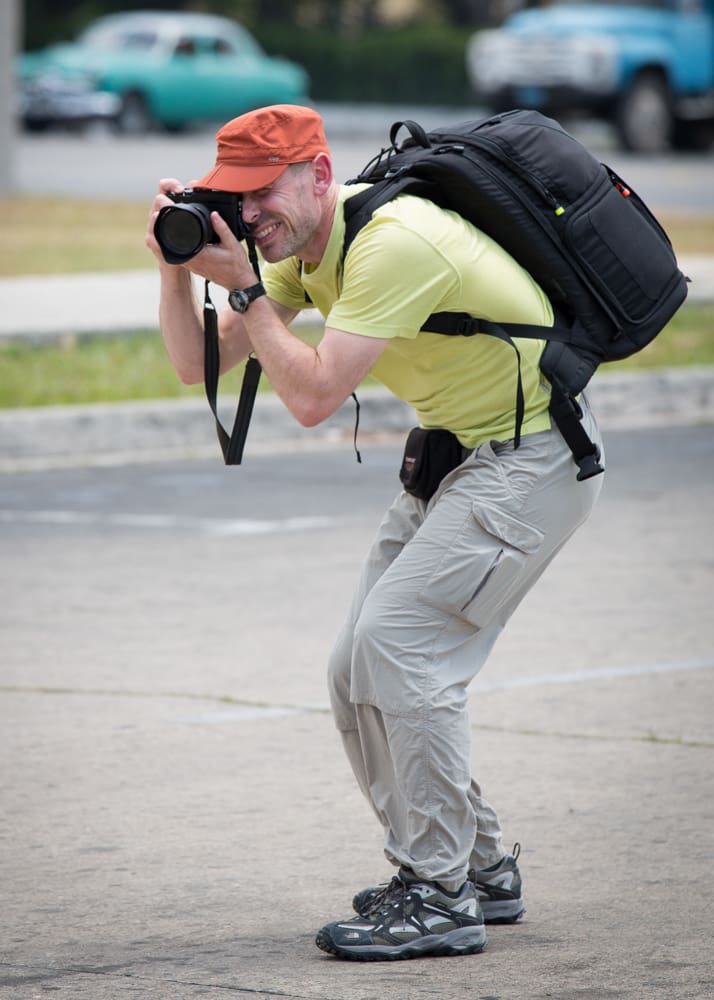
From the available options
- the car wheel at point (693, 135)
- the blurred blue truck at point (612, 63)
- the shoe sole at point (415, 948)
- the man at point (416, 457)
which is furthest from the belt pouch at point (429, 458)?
the car wheel at point (693, 135)

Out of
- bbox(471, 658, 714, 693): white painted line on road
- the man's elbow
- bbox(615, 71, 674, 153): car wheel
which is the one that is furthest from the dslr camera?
bbox(615, 71, 674, 153): car wheel

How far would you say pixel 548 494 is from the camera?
4.09 metres

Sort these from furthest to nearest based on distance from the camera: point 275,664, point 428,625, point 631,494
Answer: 1. point 631,494
2. point 275,664
3. point 428,625

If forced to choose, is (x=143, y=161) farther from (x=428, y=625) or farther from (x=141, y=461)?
(x=428, y=625)

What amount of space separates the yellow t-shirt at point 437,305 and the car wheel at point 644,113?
86.2 ft

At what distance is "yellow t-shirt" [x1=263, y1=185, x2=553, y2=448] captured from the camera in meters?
3.86

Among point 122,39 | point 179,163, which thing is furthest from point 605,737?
point 122,39

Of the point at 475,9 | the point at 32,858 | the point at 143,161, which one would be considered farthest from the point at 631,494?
the point at 475,9

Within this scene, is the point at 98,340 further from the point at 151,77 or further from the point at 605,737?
the point at 151,77

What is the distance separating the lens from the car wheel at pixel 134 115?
118 feet

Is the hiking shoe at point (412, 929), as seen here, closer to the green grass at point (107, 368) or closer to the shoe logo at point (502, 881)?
the shoe logo at point (502, 881)

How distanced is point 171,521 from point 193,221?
16.2 ft

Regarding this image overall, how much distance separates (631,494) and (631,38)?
2101 centimetres

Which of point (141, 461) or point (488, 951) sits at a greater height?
point (488, 951)
